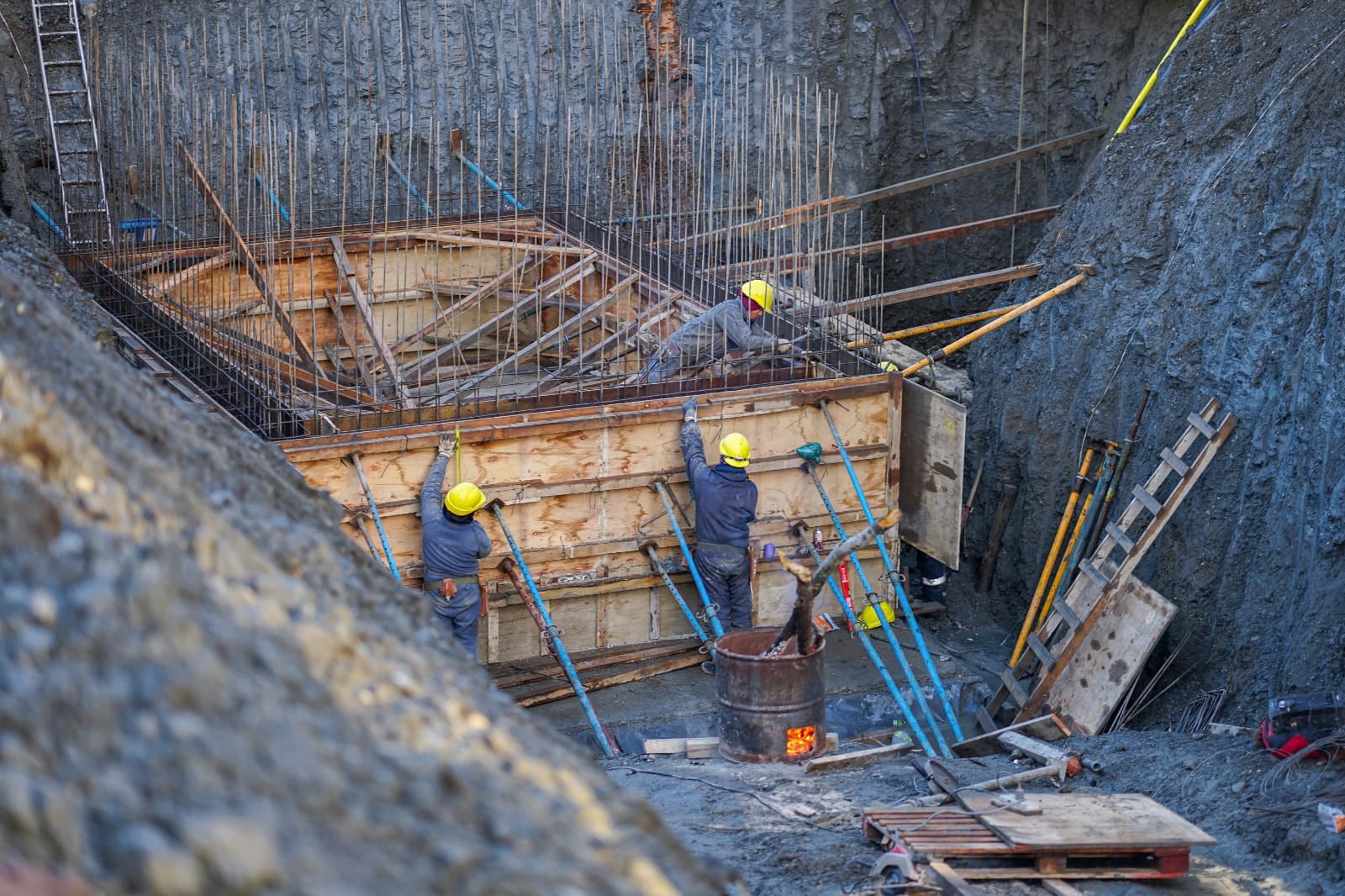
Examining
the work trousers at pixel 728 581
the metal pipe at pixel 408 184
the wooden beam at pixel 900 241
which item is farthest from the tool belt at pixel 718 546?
the metal pipe at pixel 408 184

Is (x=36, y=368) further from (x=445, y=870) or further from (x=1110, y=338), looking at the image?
(x=1110, y=338)

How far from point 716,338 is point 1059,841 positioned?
5.16 meters

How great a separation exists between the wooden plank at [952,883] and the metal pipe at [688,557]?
11.1 ft

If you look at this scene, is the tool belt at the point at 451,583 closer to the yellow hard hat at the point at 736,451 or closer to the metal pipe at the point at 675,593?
the metal pipe at the point at 675,593

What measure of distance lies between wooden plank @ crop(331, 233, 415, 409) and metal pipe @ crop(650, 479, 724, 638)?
1.75m

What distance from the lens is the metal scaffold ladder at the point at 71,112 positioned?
494 inches

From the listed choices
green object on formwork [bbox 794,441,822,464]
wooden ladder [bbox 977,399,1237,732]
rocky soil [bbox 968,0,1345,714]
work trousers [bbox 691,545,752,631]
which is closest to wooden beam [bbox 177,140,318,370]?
work trousers [bbox 691,545,752,631]

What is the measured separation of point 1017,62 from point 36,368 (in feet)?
41.0

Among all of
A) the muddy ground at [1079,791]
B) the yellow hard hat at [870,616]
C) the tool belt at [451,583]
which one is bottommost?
the yellow hard hat at [870,616]

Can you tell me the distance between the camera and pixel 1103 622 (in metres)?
8.41

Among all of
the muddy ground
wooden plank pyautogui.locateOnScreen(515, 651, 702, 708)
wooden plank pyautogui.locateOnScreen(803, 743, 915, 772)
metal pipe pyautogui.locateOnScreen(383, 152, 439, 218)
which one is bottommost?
wooden plank pyautogui.locateOnScreen(515, 651, 702, 708)

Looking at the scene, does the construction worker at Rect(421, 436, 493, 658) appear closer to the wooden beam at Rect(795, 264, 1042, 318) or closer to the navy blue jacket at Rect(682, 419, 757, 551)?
the navy blue jacket at Rect(682, 419, 757, 551)

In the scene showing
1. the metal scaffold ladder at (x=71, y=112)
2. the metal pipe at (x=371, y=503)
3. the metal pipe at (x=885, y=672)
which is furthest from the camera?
the metal scaffold ladder at (x=71, y=112)

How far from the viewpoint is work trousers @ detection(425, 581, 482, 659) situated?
8430 millimetres
